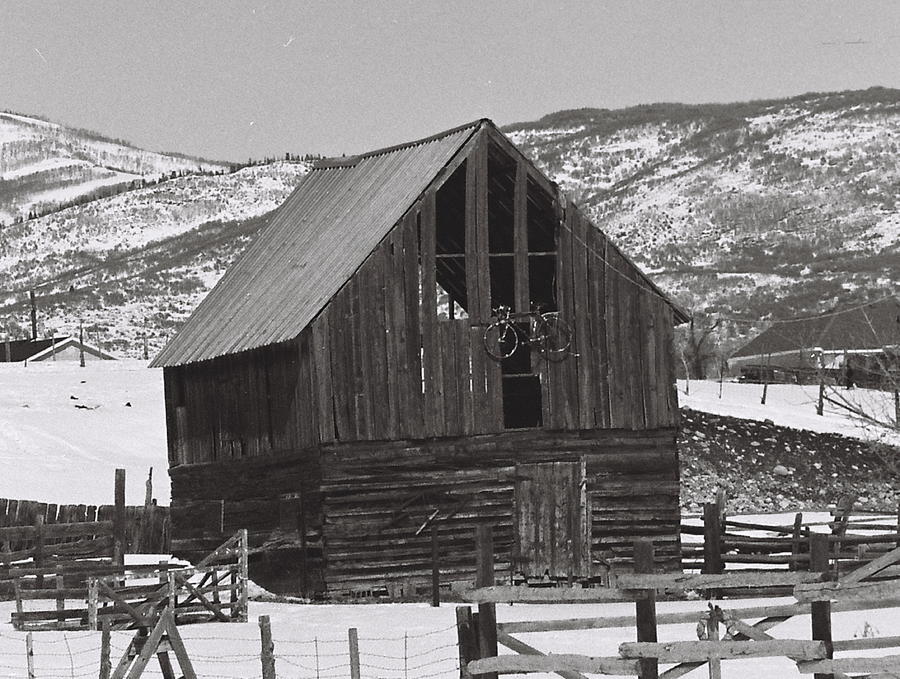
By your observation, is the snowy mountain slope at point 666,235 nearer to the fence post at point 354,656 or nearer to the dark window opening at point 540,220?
the dark window opening at point 540,220

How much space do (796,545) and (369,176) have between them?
10.7 metres

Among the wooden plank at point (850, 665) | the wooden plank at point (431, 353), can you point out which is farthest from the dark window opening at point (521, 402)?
the wooden plank at point (850, 665)

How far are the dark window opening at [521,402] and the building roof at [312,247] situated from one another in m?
4.82

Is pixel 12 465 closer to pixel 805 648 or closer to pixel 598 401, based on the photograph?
pixel 598 401

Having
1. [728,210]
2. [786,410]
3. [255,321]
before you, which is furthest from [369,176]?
[728,210]

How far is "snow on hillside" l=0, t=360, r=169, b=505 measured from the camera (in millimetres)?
49531

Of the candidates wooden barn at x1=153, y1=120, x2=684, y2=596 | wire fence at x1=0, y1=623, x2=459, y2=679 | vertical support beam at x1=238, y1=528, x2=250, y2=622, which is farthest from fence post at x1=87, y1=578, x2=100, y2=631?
wooden barn at x1=153, y1=120, x2=684, y2=596

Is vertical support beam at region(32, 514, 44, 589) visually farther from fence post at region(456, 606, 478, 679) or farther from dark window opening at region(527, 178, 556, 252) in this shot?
fence post at region(456, 606, 478, 679)

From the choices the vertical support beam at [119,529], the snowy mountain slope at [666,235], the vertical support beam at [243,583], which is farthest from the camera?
the snowy mountain slope at [666,235]

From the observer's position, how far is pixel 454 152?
2984 cm

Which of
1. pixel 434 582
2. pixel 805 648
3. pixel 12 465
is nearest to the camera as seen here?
pixel 805 648

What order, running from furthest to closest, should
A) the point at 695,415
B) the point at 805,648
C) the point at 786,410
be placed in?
1. the point at 786,410
2. the point at 695,415
3. the point at 805,648

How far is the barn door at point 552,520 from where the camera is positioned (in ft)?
99.3

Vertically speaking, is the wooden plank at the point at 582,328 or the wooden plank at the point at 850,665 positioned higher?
the wooden plank at the point at 582,328
